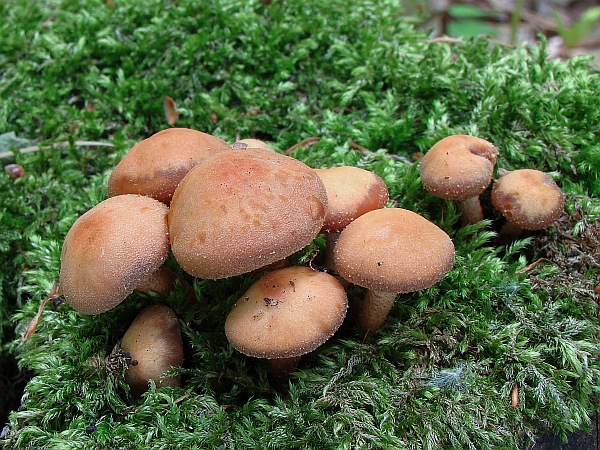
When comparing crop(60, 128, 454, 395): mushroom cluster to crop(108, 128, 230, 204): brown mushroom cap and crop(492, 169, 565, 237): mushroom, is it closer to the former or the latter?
crop(108, 128, 230, 204): brown mushroom cap

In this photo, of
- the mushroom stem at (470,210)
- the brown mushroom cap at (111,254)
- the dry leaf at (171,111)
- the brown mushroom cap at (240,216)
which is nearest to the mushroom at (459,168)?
the mushroom stem at (470,210)

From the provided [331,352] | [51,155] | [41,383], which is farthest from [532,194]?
[51,155]

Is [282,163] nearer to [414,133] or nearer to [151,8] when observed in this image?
[414,133]

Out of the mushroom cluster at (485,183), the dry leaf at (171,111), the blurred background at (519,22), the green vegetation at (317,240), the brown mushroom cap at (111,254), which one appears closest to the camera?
the brown mushroom cap at (111,254)

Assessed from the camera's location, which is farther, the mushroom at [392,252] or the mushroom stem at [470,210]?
the mushroom stem at [470,210]

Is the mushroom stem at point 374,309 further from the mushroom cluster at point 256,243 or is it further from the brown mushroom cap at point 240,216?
the brown mushroom cap at point 240,216

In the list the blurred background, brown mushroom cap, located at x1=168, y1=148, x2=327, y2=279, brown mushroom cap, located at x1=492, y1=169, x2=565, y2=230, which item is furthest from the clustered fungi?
the blurred background

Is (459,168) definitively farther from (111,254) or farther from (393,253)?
(111,254)

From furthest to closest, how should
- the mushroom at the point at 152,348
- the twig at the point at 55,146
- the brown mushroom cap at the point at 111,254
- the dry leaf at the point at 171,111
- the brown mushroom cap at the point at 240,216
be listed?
the dry leaf at the point at 171,111, the twig at the point at 55,146, the mushroom at the point at 152,348, the brown mushroom cap at the point at 111,254, the brown mushroom cap at the point at 240,216
